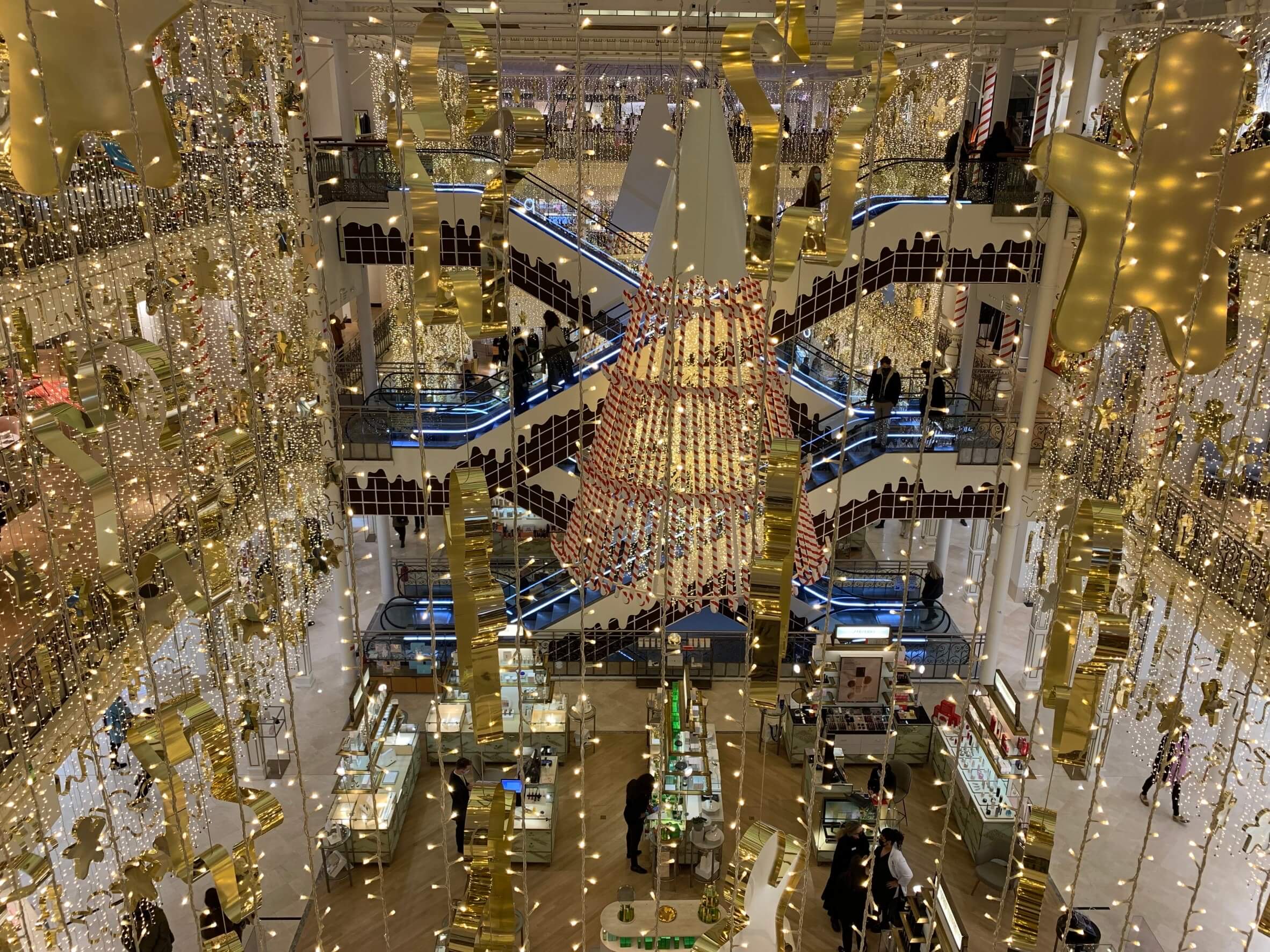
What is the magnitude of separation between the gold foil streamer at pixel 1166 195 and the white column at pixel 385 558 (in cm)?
954

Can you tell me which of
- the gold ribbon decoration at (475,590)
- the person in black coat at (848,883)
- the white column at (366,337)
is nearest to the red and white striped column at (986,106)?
the white column at (366,337)

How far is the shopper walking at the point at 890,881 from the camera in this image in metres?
5.89

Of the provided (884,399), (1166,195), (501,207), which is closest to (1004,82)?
(884,399)

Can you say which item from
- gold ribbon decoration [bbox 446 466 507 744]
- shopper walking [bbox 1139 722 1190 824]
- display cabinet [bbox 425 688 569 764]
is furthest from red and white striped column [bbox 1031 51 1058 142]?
gold ribbon decoration [bbox 446 466 507 744]

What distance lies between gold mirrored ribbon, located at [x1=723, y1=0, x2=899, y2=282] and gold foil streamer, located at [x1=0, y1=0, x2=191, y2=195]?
1208mm

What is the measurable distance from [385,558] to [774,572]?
31.8ft

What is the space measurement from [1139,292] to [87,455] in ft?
7.79

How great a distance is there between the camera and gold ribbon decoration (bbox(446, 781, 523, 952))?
2.41 meters

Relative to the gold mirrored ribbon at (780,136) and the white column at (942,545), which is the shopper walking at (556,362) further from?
the gold mirrored ribbon at (780,136)

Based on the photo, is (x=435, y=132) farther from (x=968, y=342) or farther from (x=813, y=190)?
(x=968, y=342)

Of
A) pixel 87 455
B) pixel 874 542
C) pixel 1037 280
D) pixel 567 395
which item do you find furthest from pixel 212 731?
pixel 874 542

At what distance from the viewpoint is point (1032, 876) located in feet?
7.76

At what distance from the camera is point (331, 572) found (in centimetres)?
1087

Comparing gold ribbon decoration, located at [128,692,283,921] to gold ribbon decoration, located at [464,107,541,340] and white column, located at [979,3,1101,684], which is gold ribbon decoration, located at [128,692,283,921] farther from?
white column, located at [979,3,1101,684]
